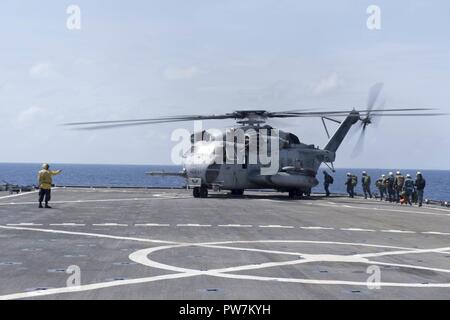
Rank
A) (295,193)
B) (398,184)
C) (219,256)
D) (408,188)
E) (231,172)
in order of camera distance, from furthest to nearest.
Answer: (295,193) → (398,184) → (408,188) → (231,172) → (219,256)

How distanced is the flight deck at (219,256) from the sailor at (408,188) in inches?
523

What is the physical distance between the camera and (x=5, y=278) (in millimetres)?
11211

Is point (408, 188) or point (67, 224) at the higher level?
point (408, 188)

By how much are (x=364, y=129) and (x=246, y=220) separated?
23012mm

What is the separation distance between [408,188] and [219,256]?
27.8 meters

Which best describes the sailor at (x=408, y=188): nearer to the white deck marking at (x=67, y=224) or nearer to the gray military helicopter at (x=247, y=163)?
the gray military helicopter at (x=247, y=163)

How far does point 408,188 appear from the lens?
131 feet

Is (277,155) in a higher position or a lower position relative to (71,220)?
higher

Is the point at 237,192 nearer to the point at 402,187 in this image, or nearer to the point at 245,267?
the point at 402,187

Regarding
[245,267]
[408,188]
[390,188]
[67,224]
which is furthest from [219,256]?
[390,188]

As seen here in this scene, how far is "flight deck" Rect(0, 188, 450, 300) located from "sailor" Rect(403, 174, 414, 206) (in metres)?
13.3
